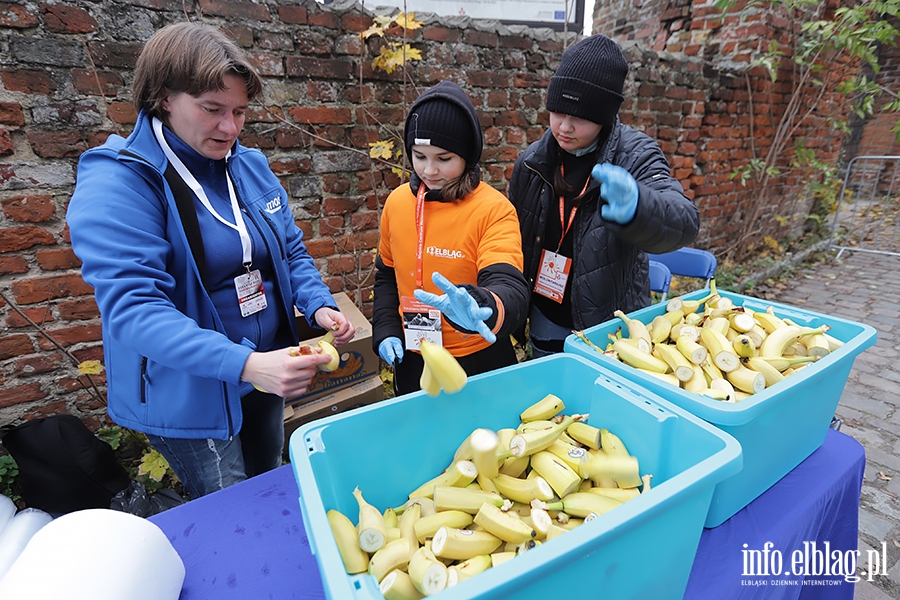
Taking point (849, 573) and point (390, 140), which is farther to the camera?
point (390, 140)

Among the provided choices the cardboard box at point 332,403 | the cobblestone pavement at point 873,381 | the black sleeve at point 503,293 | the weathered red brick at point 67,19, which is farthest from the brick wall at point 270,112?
the cobblestone pavement at point 873,381

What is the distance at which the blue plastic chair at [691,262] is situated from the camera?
2.34 m

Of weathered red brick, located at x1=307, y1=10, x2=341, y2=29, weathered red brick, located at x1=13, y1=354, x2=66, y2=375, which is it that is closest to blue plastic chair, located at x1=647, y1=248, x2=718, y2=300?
weathered red brick, located at x1=307, y1=10, x2=341, y2=29

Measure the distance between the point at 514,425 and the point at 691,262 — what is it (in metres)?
1.80

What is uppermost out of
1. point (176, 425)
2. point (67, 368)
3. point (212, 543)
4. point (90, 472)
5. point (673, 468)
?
point (673, 468)

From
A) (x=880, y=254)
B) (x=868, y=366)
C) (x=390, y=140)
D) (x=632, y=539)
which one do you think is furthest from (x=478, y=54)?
(x=880, y=254)

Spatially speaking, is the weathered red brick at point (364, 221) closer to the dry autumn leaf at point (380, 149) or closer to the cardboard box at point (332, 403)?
the dry autumn leaf at point (380, 149)

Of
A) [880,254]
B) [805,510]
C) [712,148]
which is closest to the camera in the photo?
[805,510]

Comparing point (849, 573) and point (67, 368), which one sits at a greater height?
point (67, 368)

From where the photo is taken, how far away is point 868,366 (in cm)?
336

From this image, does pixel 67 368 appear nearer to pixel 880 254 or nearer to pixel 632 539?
pixel 632 539

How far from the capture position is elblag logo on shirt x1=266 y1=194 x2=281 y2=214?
4.86ft

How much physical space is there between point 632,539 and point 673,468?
328mm

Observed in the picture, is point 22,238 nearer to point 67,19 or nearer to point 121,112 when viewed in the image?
point 121,112
